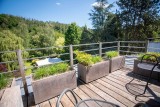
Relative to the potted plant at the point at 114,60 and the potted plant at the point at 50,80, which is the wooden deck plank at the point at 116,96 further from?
the potted plant at the point at 114,60

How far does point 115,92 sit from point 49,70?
59.8 inches

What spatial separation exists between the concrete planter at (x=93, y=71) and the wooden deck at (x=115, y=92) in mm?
122

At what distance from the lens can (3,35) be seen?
13.2 m

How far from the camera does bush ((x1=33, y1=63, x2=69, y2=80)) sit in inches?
87.6

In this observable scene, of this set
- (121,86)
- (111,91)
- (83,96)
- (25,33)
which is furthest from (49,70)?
(25,33)

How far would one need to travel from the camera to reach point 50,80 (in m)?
2.21

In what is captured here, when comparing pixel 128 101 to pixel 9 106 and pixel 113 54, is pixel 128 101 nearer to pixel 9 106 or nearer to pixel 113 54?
pixel 113 54

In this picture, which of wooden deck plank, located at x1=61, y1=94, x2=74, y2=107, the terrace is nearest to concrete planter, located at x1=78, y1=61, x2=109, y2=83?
the terrace

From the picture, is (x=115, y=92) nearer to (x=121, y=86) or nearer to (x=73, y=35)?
(x=121, y=86)

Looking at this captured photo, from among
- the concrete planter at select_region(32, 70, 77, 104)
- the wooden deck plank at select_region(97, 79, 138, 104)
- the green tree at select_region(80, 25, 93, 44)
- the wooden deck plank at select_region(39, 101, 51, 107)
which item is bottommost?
the wooden deck plank at select_region(39, 101, 51, 107)

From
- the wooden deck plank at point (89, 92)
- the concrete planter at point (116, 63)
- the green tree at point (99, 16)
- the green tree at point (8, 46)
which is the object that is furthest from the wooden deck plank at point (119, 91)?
the green tree at point (99, 16)

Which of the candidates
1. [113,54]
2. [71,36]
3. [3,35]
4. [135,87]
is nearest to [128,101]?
[135,87]

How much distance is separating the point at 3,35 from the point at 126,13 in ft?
50.5

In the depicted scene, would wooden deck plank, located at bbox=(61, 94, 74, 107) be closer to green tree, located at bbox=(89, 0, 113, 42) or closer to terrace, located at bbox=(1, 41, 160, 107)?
terrace, located at bbox=(1, 41, 160, 107)
